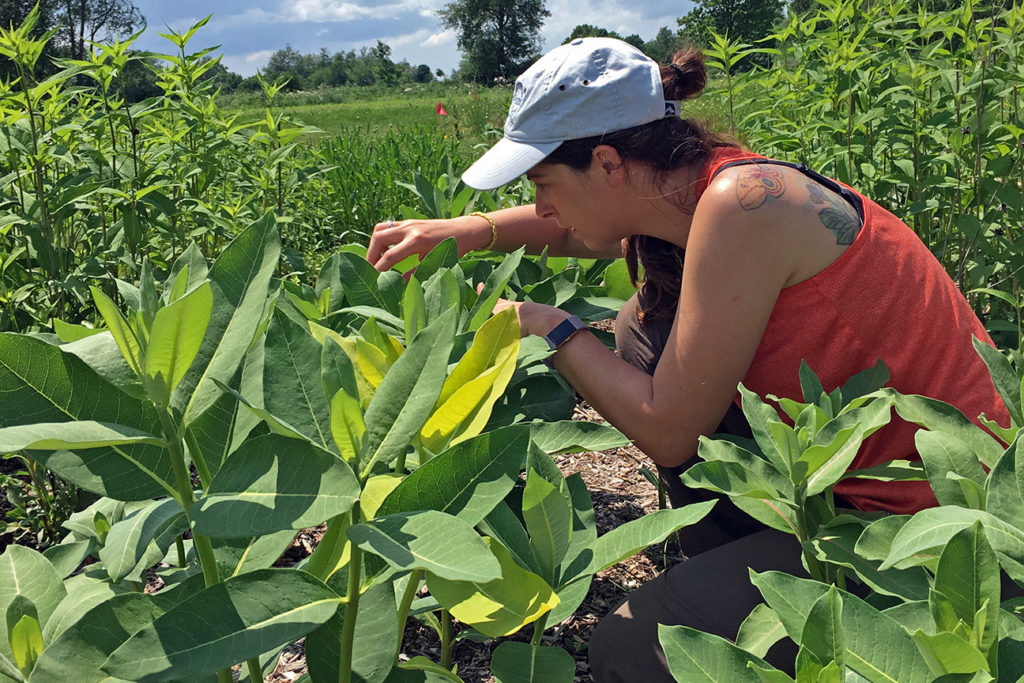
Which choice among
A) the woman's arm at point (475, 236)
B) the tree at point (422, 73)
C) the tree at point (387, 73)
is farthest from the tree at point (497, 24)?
the woman's arm at point (475, 236)

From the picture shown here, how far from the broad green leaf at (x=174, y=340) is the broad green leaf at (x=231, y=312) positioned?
5cm

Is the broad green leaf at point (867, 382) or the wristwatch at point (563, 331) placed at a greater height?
the wristwatch at point (563, 331)

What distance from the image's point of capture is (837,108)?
3.55 meters

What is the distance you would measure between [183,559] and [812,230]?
53.6 inches

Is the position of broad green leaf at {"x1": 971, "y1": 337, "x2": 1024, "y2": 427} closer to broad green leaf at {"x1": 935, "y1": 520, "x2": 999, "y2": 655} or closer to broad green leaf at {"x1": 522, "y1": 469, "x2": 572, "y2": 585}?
broad green leaf at {"x1": 935, "y1": 520, "x2": 999, "y2": 655}

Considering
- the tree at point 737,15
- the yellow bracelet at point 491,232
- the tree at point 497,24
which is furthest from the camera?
the tree at point 497,24

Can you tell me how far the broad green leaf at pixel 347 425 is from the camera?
0.81 m

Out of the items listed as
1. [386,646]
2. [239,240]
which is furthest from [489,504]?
[239,240]

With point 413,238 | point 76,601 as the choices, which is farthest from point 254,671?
point 413,238

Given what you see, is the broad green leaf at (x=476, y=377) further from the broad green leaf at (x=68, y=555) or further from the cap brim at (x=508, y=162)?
the cap brim at (x=508, y=162)

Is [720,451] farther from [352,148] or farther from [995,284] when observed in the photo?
[352,148]

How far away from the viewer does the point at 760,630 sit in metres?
1.15

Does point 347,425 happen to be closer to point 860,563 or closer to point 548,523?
point 548,523

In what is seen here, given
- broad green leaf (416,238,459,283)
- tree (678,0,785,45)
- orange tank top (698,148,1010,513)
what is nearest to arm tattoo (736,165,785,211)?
orange tank top (698,148,1010,513)
